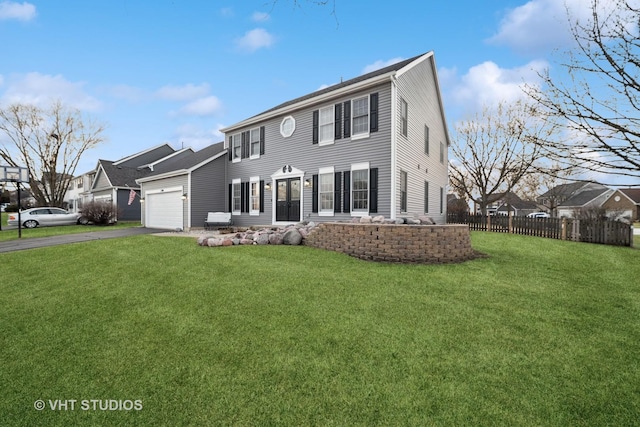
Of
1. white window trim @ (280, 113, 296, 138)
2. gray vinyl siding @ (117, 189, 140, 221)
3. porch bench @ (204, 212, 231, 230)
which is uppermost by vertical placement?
white window trim @ (280, 113, 296, 138)

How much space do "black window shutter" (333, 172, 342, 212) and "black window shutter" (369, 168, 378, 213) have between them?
1343mm

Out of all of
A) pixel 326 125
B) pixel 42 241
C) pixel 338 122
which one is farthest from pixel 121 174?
pixel 338 122

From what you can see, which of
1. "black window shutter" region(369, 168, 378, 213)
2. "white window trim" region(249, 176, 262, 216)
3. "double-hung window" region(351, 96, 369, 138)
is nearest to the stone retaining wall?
"black window shutter" region(369, 168, 378, 213)

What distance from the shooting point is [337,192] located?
11859 millimetres

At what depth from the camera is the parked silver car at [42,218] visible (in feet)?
61.8

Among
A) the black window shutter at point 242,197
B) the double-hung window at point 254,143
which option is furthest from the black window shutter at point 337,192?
the black window shutter at point 242,197

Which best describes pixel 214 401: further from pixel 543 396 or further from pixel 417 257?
pixel 417 257

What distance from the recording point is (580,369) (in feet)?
9.04

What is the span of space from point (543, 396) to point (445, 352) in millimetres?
842

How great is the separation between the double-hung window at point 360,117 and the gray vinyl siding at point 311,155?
0.22 m

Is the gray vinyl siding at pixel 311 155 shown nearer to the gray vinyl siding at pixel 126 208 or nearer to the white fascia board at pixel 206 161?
the white fascia board at pixel 206 161

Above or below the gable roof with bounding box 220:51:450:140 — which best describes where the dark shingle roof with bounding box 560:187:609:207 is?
below

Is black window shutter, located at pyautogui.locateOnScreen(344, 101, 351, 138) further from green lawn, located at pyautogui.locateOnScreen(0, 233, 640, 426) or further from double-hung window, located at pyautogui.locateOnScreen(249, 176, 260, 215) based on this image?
green lawn, located at pyautogui.locateOnScreen(0, 233, 640, 426)

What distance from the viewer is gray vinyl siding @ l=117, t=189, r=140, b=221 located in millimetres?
26641
